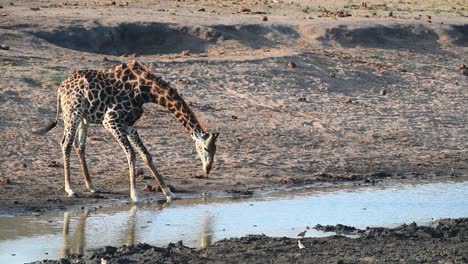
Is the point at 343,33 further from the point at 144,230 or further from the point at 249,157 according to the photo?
the point at 144,230

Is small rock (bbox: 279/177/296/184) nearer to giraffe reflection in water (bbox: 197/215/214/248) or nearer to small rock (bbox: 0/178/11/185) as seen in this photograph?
giraffe reflection in water (bbox: 197/215/214/248)

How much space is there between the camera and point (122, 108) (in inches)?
565

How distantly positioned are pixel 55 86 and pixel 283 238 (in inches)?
286

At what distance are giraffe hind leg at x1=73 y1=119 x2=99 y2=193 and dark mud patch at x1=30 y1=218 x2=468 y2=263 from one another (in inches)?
114

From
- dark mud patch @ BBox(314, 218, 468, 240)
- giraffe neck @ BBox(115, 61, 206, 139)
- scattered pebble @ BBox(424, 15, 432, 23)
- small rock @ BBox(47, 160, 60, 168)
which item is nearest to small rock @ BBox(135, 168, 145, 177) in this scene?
small rock @ BBox(47, 160, 60, 168)

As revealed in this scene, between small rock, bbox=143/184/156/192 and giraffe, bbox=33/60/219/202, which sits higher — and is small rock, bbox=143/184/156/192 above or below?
below

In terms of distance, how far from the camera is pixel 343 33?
2438 cm

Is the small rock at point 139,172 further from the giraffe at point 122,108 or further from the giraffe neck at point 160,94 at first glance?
the giraffe neck at point 160,94

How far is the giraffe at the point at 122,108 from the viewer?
14328mm

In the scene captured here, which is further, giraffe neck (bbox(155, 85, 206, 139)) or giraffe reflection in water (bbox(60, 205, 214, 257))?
giraffe neck (bbox(155, 85, 206, 139))

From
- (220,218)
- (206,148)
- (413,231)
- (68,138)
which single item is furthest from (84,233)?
(413,231)

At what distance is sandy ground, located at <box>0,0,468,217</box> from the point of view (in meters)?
15.8

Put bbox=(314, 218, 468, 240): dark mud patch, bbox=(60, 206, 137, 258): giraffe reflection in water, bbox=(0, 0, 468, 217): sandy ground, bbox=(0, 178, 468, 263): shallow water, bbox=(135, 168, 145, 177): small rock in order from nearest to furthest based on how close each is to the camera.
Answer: bbox=(60, 206, 137, 258): giraffe reflection in water
bbox=(0, 178, 468, 263): shallow water
bbox=(314, 218, 468, 240): dark mud patch
bbox=(135, 168, 145, 177): small rock
bbox=(0, 0, 468, 217): sandy ground

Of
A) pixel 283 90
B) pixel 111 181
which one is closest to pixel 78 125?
pixel 111 181
